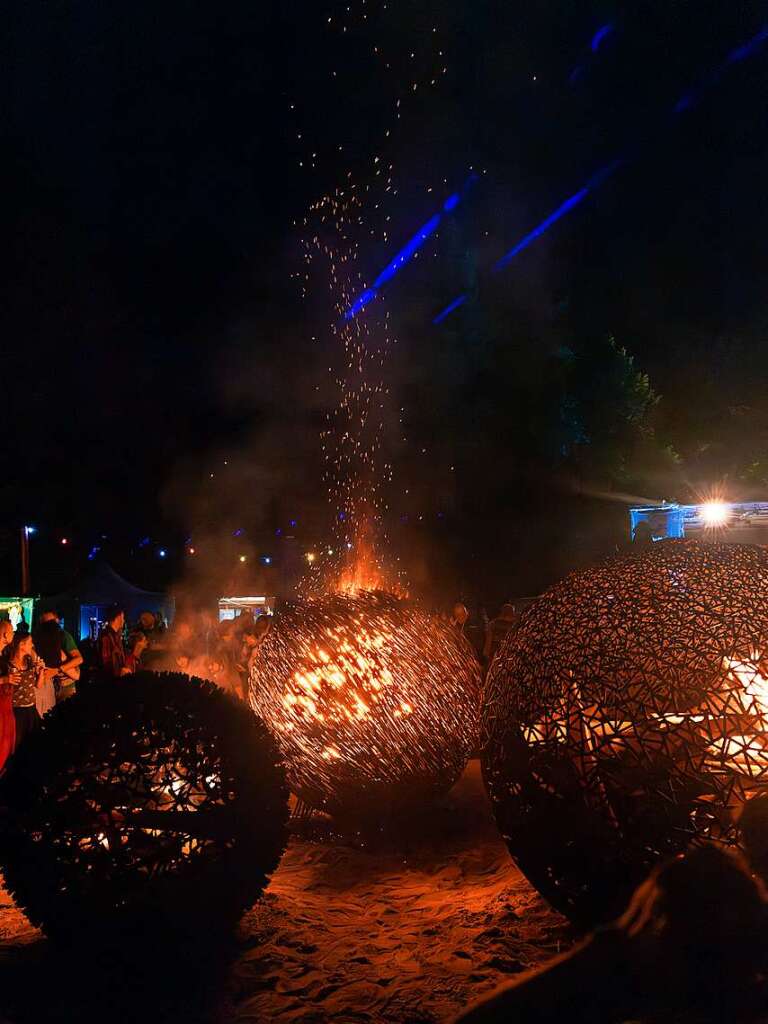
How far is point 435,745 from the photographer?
5898 mm

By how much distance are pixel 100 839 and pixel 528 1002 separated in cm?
238

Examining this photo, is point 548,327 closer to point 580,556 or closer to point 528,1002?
point 580,556

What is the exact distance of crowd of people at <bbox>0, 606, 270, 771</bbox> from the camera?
6928 millimetres

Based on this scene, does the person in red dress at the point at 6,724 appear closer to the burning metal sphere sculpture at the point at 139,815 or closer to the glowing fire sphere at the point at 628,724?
the burning metal sphere sculpture at the point at 139,815

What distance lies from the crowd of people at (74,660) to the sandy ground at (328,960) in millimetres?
2257

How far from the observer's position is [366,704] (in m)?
5.65

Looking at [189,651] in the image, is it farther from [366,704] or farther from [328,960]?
[328,960]

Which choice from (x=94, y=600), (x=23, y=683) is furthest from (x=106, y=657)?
(x=94, y=600)

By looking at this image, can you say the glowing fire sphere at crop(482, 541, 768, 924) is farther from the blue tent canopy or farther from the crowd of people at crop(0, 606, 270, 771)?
the blue tent canopy

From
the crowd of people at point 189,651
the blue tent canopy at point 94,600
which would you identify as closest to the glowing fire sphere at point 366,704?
the crowd of people at point 189,651

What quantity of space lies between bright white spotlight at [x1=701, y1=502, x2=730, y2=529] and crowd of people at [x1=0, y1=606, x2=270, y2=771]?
25.8ft

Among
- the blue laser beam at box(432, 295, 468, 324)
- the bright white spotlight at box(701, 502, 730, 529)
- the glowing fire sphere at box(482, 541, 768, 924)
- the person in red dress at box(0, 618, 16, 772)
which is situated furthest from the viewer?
the blue laser beam at box(432, 295, 468, 324)

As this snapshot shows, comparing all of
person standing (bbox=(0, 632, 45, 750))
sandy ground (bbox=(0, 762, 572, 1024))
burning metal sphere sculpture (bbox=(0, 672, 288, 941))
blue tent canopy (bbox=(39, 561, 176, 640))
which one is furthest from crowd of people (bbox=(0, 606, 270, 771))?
blue tent canopy (bbox=(39, 561, 176, 640))

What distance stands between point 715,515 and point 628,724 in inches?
434
